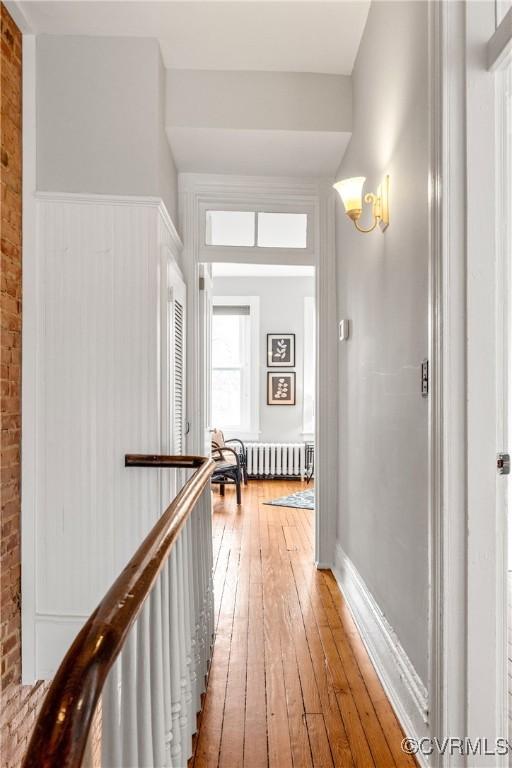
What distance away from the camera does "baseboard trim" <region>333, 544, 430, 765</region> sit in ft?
5.92

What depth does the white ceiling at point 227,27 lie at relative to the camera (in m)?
2.65

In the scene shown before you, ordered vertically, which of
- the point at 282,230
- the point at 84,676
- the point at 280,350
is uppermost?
the point at 282,230

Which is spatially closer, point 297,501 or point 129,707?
point 129,707

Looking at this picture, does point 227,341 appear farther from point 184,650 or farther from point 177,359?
point 184,650

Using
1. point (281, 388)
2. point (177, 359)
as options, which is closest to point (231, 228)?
point (177, 359)

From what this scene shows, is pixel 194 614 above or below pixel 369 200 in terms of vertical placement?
below

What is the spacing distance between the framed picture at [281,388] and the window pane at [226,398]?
1.46ft

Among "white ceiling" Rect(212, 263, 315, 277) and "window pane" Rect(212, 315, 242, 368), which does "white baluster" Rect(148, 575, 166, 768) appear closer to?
"white ceiling" Rect(212, 263, 315, 277)

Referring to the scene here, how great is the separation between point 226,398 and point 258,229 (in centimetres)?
398

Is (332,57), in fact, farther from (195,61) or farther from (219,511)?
(219,511)

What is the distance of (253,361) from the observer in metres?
7.57

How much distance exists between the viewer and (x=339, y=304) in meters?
3.58

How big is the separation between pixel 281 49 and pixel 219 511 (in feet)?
13.4

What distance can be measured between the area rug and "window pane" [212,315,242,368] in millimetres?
2226
